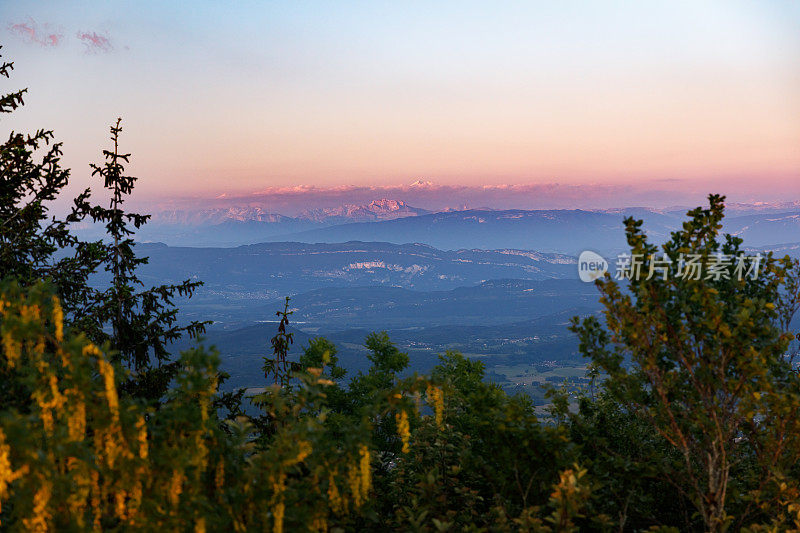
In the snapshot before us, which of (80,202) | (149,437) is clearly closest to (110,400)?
(149,437)

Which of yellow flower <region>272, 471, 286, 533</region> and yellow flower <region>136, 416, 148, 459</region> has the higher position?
yellow flower <region>136, 416, 148, 459</region>

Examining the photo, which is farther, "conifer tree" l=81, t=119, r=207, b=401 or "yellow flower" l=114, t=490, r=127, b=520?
"conifer tree" l=81, t=119, r=207, b=401

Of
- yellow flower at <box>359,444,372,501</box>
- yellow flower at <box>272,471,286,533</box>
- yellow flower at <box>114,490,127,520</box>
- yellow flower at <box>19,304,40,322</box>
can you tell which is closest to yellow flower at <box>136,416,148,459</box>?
yellow flower at <box>114,490,127,520</box>

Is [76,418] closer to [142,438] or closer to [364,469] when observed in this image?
[142,438]

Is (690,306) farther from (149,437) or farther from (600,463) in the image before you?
(149,437)

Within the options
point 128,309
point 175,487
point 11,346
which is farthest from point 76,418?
point 128,309

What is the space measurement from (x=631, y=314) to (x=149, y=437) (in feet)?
16.0

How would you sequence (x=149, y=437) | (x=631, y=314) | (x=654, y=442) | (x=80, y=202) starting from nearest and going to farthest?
1. (x=149, y=437)
2. (x=631, y=314)
3. (x=654, y=442)
4. (x=80, y=202)

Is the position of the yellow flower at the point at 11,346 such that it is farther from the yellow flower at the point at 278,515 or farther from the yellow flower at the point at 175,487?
the yellow flower at the point at 278,515

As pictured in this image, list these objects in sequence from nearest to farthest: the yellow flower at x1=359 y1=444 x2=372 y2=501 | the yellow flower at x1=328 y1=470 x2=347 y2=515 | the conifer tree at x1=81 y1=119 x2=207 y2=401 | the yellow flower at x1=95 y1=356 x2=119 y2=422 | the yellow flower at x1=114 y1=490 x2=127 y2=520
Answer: the yellow flower at x1=95 y1=356 x2=119 y2=422 → the yellow flower at x1=114 y1=490 x2=127 y2=520 → the yellow flower at x1=328 y1=470 x2=347 y2=515 → the yellow flower at x1=359 y1=444 x2=372 y2=501 → the conifer tree at x1=81 y1=119 x2=207 y2=401

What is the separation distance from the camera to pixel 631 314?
17.9 ft

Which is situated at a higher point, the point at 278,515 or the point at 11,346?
the point at 11,346

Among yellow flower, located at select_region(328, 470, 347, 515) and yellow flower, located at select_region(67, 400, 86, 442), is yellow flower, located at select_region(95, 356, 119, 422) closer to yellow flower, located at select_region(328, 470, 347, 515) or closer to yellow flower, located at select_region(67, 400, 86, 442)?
yellow flower, located at select_region(67, 400, 86, 442)

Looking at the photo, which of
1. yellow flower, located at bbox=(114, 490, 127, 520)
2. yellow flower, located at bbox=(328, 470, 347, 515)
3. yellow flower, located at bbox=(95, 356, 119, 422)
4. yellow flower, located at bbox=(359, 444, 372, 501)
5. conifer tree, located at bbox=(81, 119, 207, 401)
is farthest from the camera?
conifer tree, located at bbox=(81, 119, 207, 401)
